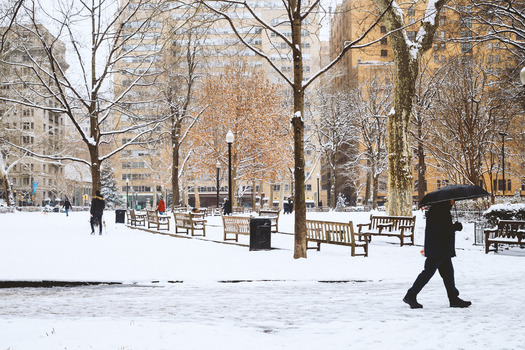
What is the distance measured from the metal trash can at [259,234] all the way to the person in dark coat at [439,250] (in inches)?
297

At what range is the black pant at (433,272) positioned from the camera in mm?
6629

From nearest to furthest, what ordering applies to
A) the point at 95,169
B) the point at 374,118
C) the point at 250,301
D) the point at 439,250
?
the point at 439,250 < the point at 250,301 < the point at 95,169 < the point at 374,118

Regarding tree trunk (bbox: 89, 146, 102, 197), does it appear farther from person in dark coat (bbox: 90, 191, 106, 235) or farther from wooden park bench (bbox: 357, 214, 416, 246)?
wooden park bench (bbox: 357, 214, 416, 246)

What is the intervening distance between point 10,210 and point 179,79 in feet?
72.9

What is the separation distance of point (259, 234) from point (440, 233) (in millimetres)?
7976

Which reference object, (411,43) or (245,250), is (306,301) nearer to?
(245,250)

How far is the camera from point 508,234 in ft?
47.8

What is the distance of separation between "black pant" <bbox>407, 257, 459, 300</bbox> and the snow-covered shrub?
32.9 ft

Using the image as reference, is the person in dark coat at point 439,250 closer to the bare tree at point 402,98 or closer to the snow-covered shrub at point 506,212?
the snow-covered shrub at point 506,212

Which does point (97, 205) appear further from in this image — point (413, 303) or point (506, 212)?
point (413, 303)

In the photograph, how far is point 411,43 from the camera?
19328 millimetres

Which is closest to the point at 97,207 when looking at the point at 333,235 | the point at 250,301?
the point at 333,235

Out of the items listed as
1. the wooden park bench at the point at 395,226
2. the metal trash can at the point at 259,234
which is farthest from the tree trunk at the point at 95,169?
the wooden park bench at the point at 395,226

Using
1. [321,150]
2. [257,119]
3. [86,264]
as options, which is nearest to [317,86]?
[321,150]
